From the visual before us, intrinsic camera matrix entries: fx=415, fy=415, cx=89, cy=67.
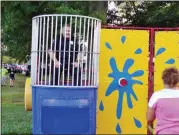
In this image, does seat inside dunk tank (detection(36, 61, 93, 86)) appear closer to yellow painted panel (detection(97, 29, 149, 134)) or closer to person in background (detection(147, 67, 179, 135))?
yellow painted panel (detection(97, 29, 149, 134))

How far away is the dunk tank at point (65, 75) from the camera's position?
6184mm

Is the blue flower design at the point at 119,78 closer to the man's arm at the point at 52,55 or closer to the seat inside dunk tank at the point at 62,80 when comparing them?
the seat inside dunk tank at the point at 62,80

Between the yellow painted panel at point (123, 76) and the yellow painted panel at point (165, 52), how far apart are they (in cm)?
19

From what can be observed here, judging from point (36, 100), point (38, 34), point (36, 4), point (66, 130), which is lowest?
point (66, 130)

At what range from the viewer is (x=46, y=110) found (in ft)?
20.4

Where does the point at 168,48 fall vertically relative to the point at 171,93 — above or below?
above

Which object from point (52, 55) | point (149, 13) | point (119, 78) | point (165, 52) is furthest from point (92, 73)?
point (149, 13)

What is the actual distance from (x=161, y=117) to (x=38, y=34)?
3005mm

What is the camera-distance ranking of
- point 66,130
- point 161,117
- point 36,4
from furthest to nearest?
1. point 36,4
2. point 66,130
3. point 161,117

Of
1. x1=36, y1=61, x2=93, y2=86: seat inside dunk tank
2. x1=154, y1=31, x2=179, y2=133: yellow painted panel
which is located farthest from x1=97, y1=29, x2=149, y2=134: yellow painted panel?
x1=36, y1=61, x2=93, y2=86: seat inside dunk tank

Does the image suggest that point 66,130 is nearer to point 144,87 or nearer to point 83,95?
point 83,95

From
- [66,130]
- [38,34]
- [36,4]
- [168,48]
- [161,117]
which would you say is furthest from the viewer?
[36,4]

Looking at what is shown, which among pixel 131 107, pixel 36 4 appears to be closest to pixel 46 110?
pixel 131 107

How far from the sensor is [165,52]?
7418 millimetres
